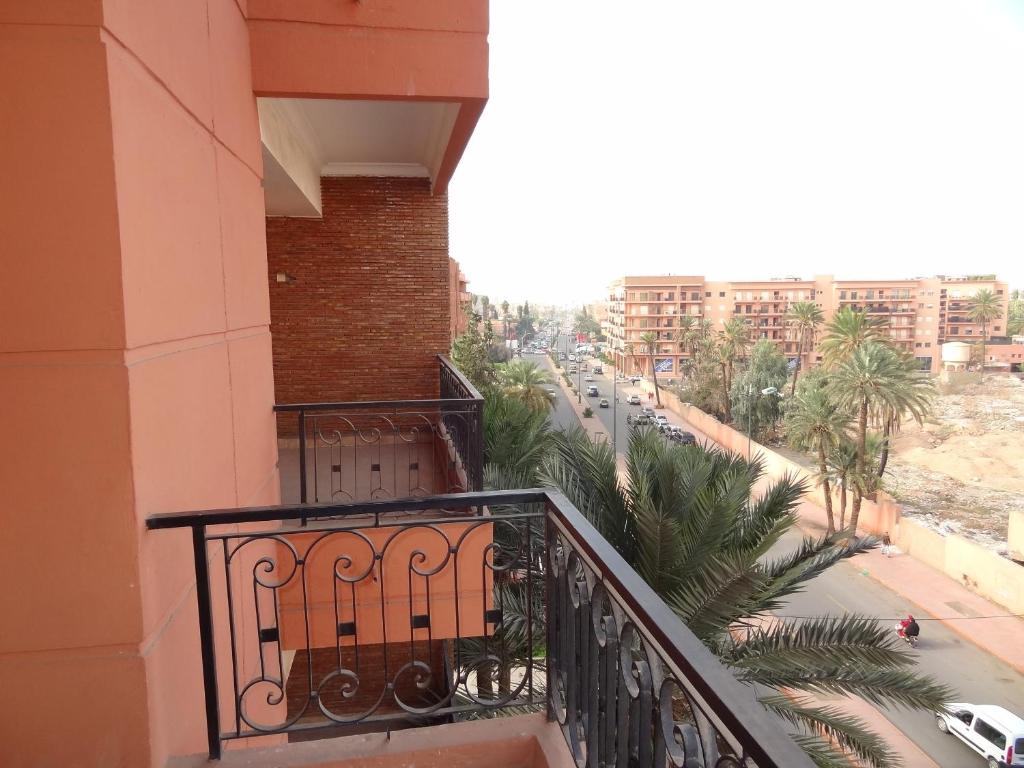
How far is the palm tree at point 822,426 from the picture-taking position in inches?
1177

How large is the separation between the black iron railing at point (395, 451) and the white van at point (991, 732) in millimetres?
15183

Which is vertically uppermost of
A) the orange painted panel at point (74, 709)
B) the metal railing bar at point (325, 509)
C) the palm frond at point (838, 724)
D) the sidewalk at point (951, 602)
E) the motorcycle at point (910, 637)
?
the metal railing bar at point (325, 509)

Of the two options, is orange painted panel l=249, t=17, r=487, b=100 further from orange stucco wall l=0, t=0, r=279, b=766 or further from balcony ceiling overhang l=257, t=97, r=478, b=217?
orange stucco wall l=0, t=0, r=279, b=766

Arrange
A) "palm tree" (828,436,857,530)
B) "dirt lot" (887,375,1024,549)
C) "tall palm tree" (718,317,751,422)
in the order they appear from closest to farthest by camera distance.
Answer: "palm tree" (828,436,857,530) < "dirt lot" (887,375,1024,549) < "tall palm tree" (718,317,751,422)

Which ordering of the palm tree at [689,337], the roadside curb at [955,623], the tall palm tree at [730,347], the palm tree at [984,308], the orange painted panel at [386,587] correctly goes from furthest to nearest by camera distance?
the palm tree at [984,308] < the palm tree at [689,337] < the tall palm tree at [730,347] < the roadside curb at [955,623] < the orange painted panel at [386,587]

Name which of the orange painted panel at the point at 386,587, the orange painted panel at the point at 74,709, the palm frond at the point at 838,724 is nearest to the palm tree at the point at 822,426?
the palm frond at the point at 838,724

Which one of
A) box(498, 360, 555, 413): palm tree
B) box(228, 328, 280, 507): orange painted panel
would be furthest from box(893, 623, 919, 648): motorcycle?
box(228, 328, 280, 507): orange painted panel

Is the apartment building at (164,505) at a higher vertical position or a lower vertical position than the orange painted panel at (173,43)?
lower

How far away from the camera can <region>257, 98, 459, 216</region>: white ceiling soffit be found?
5.85 meters

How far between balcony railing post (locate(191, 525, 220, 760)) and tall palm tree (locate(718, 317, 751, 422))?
52.9 metres

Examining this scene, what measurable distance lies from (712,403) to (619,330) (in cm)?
3217

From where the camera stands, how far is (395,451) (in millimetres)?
7289

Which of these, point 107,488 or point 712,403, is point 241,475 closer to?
point 107,488

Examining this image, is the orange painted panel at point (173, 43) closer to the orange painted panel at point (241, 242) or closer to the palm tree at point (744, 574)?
the orange painted panel at point (241, 242)
